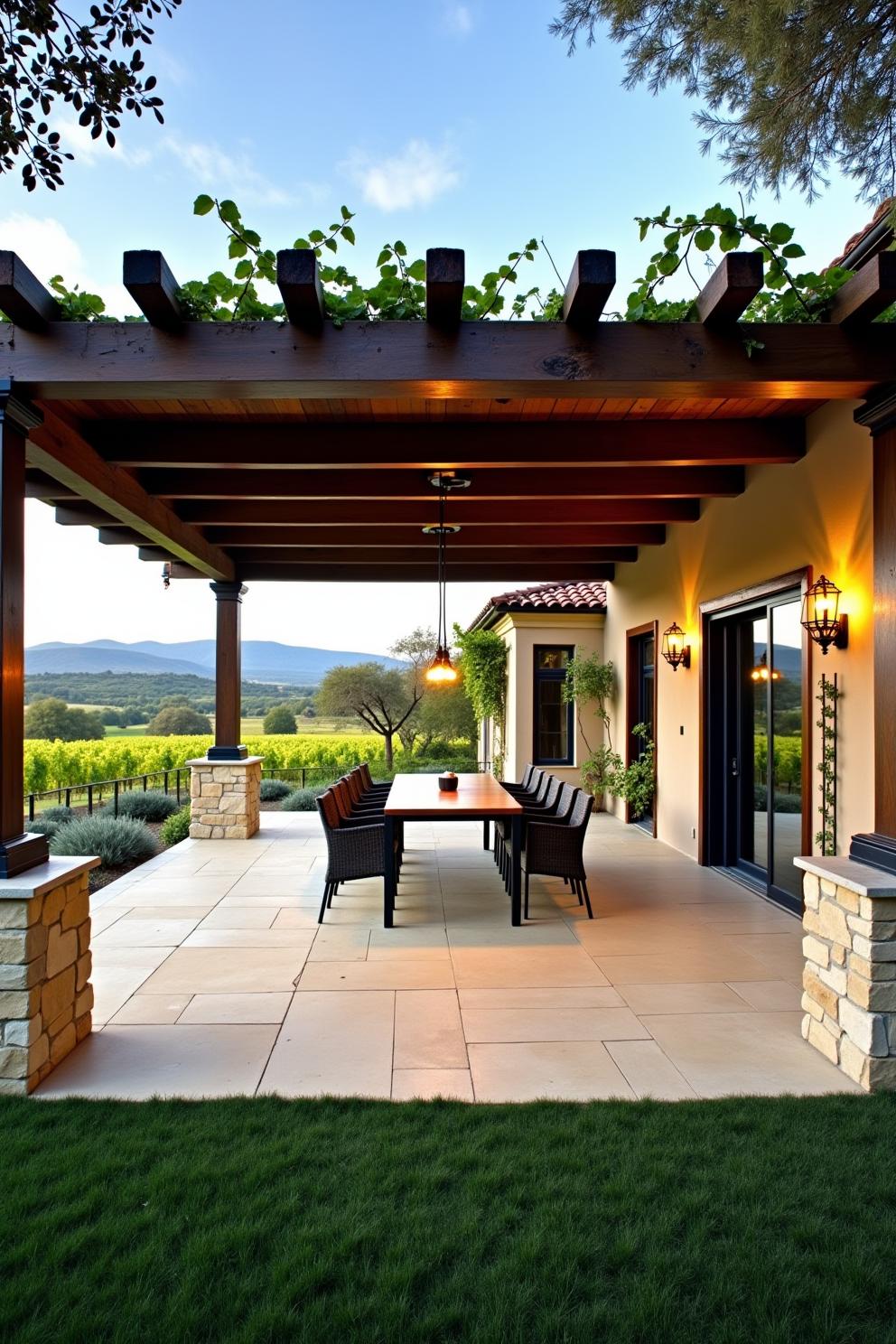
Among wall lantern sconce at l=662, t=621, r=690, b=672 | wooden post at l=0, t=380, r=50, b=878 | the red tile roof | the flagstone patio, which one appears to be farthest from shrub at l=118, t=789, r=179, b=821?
wooden post at l=0, t=380, r=50, b=878

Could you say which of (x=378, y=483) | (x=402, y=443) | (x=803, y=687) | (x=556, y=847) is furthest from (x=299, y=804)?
(x=803, y=687)

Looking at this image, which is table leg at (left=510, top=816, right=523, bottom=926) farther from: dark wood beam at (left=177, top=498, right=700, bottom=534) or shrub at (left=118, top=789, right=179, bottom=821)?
shrub at (left=118, top=789, right=179, bottom=821)

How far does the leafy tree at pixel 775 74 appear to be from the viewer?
256 cm

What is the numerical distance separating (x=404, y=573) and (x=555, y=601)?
8.94ft

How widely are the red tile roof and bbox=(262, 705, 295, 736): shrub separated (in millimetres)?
13215

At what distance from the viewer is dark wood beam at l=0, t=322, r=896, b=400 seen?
3.24 m

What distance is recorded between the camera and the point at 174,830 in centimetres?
902

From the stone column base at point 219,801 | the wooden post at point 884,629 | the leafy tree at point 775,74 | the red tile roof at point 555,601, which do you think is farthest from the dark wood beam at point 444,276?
the red tile roof at point 555,601

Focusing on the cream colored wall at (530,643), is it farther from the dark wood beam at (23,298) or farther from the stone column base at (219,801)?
the dark wood beam at (23,298)

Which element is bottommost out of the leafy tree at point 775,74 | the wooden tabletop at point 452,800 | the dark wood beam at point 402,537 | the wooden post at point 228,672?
the wooden tabletop at point 452,800

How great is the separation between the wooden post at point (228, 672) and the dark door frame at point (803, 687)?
4.96 m

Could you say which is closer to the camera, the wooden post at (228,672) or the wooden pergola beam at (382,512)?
the wooden pergola beam at (382,512)

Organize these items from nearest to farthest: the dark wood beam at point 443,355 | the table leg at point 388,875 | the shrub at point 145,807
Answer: the dark wood beam at point 443,355, the table leg at point 388,875, the shrub at point 145,807

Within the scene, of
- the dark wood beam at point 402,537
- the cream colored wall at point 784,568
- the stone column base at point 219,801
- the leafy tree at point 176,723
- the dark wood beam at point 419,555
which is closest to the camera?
the cream colored wall at point 784,568
